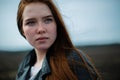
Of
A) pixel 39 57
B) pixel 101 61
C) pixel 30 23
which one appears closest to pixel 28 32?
pixel 30 23

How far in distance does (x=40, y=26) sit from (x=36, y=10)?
6cm

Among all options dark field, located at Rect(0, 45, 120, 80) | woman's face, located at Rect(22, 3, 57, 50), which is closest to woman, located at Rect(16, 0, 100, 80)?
woman's face, located at Rect(22, 3, 57, 50)

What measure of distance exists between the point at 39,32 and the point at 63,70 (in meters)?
0.16

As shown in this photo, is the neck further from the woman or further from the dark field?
the dark field

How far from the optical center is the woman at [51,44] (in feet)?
3.56

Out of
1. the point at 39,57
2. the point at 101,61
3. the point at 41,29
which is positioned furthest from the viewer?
the point at 101,61

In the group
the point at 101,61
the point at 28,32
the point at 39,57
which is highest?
the point at 28,32

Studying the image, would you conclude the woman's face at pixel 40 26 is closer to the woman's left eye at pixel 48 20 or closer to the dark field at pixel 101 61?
the woman's left eye at pixel 48 20

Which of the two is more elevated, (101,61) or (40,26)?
(40,26)

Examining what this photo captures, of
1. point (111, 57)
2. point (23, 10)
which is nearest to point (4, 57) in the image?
point (111, 57)

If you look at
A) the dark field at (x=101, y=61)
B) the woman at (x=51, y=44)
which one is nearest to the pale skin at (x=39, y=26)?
the woman at (x=51, y=44)

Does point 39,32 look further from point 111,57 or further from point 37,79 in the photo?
point 111,57

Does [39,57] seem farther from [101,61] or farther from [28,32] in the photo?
[101,61]

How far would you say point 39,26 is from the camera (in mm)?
1120
